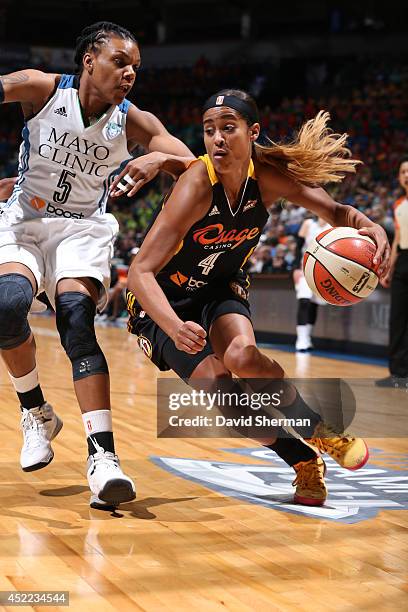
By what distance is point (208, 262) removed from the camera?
386 centimetres

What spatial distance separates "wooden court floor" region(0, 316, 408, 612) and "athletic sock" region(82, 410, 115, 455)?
0.83ft

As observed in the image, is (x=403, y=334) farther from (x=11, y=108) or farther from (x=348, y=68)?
(x=11, y=108)

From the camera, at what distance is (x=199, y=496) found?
3.81 metres

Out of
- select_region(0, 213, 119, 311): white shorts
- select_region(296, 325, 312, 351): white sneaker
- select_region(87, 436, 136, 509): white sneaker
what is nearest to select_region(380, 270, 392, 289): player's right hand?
select_region(0, 213, 119, 311): white shorts

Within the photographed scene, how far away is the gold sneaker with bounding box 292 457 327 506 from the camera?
12.0 ft

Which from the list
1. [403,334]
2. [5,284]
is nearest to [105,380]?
[5,284]

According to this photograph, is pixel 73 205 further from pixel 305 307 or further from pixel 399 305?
pixel 305 307

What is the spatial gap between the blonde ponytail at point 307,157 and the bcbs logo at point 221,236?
30cm

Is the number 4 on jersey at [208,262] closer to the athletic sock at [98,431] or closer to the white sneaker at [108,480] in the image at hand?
the athletic sock at [98,431]

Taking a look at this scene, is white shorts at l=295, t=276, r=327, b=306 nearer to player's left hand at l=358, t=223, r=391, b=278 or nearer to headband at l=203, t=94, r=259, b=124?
player's left hand at l=358, t=223, r=391, b=278

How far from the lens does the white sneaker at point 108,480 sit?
10.8 ft

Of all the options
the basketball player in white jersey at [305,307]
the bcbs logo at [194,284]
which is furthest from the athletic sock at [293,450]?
the basketball player in white jersey at [305,307]

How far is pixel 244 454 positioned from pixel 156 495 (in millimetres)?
1069

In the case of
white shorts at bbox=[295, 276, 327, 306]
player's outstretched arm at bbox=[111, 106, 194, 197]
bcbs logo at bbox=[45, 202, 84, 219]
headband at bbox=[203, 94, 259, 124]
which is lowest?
white shorts at bbox=[295, 276, 327, 306]
